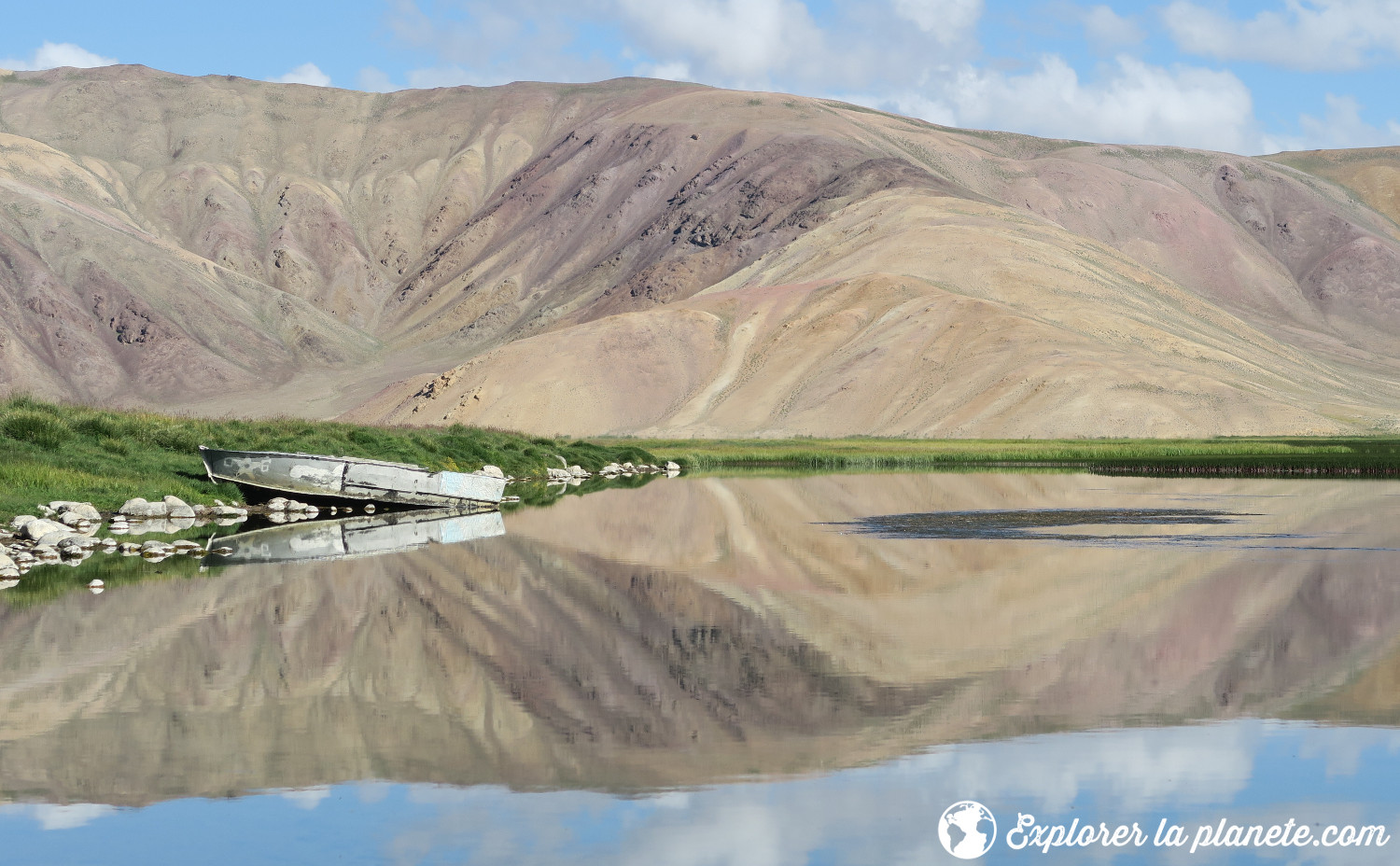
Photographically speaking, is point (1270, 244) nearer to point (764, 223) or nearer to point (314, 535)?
point (764, 223)

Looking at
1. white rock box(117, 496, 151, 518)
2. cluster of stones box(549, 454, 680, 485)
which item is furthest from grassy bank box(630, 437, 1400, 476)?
white rock box(117, 496, 151, 518)

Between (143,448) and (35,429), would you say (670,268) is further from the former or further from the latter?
(35,429)

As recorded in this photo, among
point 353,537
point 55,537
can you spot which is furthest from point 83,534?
point 353,537

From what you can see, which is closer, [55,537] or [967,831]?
[967,831]

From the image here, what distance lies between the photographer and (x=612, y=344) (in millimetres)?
111062

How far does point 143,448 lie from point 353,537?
1191cm

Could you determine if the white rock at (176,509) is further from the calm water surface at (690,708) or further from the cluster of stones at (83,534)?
the calm water surface at (690,708)

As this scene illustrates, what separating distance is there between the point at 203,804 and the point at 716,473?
2181 inches

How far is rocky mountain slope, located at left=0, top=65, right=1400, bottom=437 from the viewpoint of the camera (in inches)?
3984

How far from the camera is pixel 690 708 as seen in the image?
42.6ft

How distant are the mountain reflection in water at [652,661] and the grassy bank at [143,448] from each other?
9566 mm

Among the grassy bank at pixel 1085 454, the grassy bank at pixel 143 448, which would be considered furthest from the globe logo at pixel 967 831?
the grassy bank at pixel 1085 454

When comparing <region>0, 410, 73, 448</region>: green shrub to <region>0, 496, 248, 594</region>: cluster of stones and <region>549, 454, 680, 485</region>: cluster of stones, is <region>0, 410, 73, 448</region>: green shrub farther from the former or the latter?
<region>549, 454, 680, 485</region>: cluster of stones

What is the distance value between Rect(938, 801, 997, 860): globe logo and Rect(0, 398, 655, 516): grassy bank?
23345 millimetres
